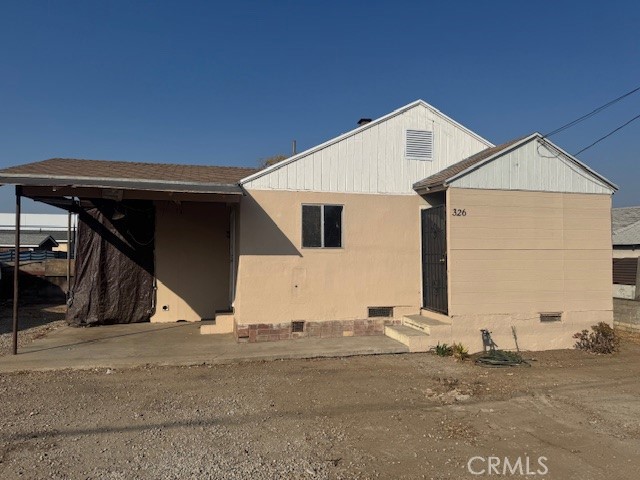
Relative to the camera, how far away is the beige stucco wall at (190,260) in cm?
1073

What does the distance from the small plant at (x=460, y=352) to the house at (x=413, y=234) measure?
0.57 feet

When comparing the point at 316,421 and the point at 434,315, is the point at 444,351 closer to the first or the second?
the point at 434,315

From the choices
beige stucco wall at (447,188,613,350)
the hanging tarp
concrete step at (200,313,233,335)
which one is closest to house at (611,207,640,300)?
beige stucco wall at (447,188,613,350)

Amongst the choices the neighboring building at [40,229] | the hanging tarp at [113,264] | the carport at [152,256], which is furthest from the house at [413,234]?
the neighboring building at [40,229]

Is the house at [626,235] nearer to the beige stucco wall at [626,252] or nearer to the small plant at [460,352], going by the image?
the beige stucco wall at [626,252]

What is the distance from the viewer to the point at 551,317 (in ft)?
28.1

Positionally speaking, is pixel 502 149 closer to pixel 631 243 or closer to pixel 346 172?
pixel 346 172

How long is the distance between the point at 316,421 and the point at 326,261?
13.9 ft

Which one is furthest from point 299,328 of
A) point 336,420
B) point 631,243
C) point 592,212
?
point 631,243

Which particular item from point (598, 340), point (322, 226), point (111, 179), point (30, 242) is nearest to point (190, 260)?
point (111, 179)

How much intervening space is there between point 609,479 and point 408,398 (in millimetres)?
2385

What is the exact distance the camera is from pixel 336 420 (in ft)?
15.8

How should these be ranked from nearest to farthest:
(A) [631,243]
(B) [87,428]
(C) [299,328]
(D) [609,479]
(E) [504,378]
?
(D) [609,479]
(B) [87,428]
(E) [504,378]
(C) [299,328]
(A) [631,243]

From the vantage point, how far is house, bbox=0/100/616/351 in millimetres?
8164
